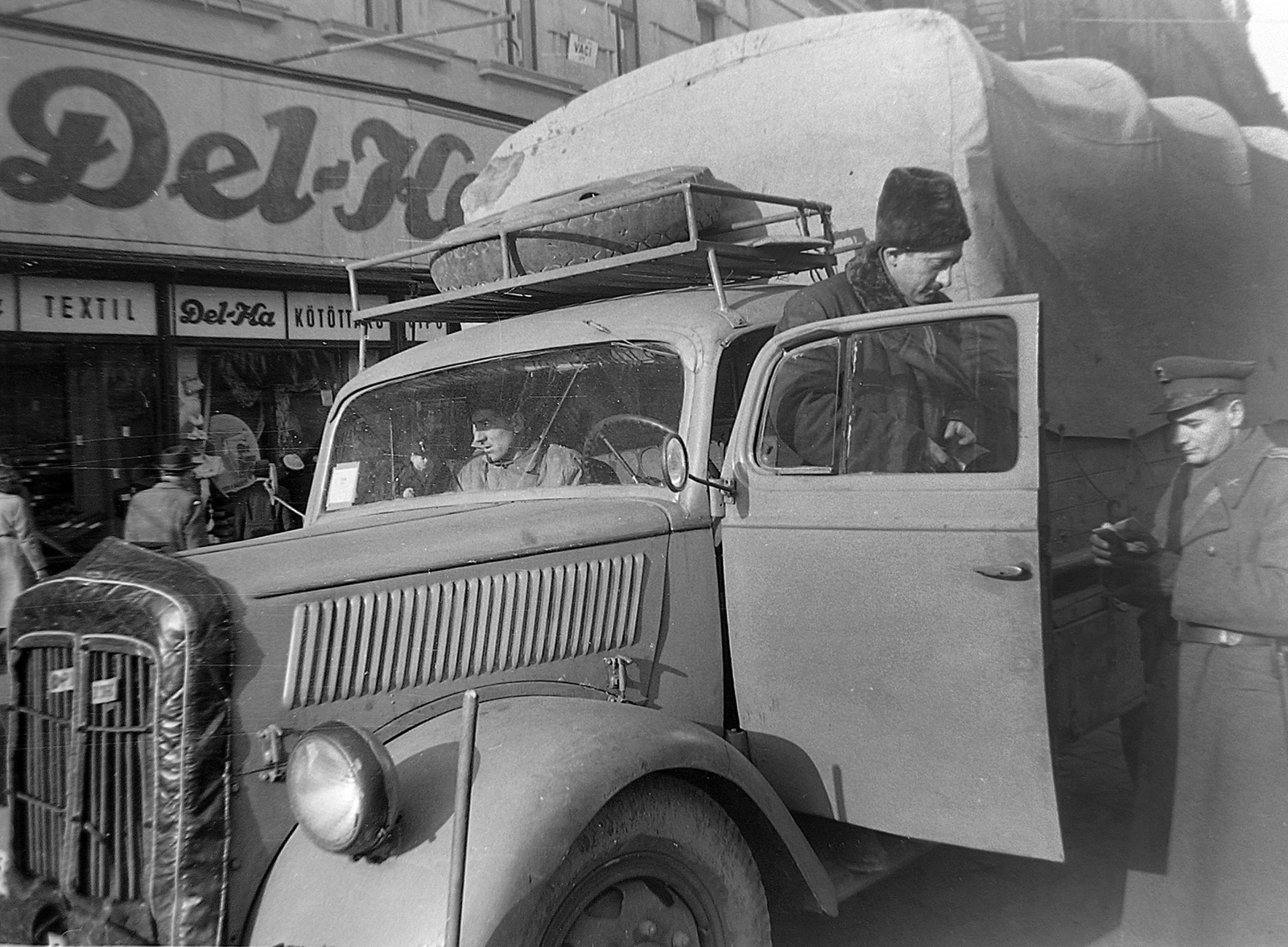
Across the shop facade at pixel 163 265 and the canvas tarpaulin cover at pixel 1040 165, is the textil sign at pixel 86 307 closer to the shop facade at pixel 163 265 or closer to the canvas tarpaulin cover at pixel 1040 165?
the shop facade at pixel 163 265

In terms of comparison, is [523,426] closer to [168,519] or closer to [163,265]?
[168,519]

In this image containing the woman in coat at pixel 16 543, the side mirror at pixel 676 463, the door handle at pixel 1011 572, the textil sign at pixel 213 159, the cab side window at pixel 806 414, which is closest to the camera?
the door handle at pixel 1011 572

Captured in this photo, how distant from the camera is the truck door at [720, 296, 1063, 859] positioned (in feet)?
8.20

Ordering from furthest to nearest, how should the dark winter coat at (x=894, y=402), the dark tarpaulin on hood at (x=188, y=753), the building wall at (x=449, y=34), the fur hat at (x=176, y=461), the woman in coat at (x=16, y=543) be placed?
1. the building wall at (x=449, y=34)
2. the fur hat at (x=176, y=461)
3. the woman in coat at (x=16, y=543)
4. the dark winter coat at (x=894, y=402)
5. the dark tarpaulin on hood at (x=188, y=753)

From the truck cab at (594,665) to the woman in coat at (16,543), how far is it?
7.81 ft

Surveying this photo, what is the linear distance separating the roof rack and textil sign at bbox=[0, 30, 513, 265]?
12.9ft

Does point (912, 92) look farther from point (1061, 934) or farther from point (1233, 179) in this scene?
point (1061, 934)

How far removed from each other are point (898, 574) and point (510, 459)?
1.22 metres

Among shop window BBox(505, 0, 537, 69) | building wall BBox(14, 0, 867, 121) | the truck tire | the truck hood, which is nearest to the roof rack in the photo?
the truck hood

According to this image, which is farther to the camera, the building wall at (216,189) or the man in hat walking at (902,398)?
the building wall at (216,189)

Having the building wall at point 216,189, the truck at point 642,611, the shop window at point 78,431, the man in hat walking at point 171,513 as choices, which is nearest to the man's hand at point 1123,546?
the truck at point 642,611

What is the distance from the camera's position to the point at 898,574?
8.60ft

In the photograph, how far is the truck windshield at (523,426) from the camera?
9.82 ft

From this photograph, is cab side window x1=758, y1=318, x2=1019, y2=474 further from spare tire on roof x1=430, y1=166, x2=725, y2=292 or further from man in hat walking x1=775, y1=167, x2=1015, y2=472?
spare tire on roof x1=430, y1=166, x2=725, y2=292
